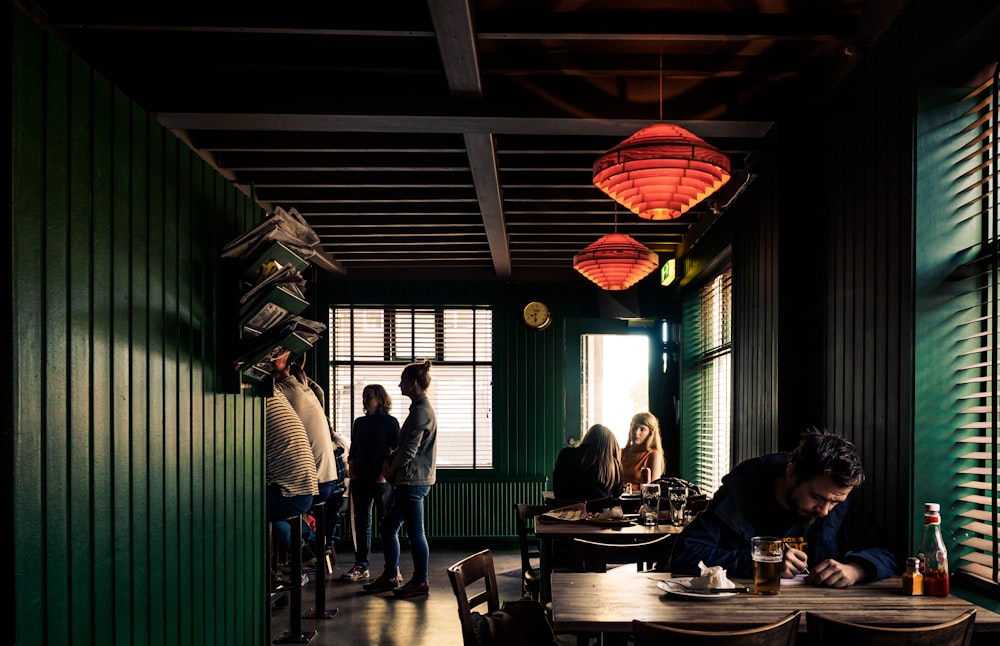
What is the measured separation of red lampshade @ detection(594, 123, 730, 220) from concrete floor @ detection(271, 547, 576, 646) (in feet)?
10.5

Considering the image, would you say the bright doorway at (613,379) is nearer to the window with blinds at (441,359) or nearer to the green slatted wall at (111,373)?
the window with blinds at (441,359)

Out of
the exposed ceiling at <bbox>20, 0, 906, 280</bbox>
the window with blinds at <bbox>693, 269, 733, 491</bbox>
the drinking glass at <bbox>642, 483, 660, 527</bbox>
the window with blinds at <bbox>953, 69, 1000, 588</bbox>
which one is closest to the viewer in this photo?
the window with blinds at <bbox>953, 69, 1000, 588</bbox>

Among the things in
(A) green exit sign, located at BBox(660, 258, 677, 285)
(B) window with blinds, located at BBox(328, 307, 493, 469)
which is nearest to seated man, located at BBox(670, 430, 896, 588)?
(A) green exit sign, located at BBox(660, 258, 677, 285)

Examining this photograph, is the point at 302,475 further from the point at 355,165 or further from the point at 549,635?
the point at 549,635

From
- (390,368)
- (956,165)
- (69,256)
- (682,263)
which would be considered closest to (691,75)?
(956,165)

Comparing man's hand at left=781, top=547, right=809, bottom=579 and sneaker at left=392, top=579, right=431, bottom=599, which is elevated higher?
man's hand at left=781, top=547, right=809, bottom=579

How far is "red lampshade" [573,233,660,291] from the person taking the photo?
554 cm

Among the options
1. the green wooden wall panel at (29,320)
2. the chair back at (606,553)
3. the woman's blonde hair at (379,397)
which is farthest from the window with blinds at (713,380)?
the green wooden wall panel at (29,320)

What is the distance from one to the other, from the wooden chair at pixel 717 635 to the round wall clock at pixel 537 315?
7.15 metres

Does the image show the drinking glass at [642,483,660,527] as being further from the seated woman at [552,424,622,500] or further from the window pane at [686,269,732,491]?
the window pane at [686,269,732,491]

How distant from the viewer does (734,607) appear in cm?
257

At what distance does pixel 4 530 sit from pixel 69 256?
0.77 metres

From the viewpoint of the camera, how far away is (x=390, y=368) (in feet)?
30.7

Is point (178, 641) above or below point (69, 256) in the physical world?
below
